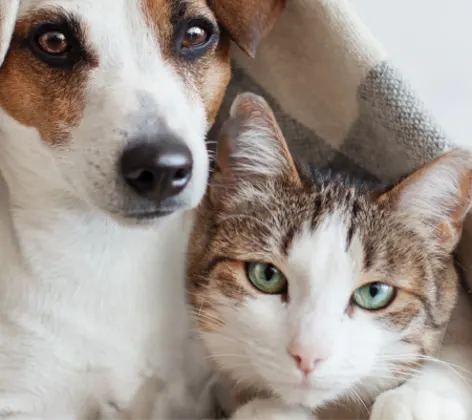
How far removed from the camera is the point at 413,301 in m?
1.09

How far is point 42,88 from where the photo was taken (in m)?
1.08

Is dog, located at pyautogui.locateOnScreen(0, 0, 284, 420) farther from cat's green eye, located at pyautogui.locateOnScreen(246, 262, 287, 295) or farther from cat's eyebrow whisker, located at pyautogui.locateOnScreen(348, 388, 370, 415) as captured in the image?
cat's eyebrow whisker, located at pyautogui.locateOnScreen(348, 388, 370, 415)

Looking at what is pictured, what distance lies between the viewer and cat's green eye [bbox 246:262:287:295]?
110 cm

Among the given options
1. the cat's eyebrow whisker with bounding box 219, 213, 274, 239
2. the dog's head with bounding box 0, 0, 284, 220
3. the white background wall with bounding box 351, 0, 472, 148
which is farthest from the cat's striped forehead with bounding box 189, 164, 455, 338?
the white background wall with bounding box 351, 0, 472, 148

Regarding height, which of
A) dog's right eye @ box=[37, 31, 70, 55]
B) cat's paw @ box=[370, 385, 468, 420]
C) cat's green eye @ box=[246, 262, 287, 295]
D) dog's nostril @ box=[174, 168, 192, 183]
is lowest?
cat's green eye @ box=[246, 262, 287, 295]

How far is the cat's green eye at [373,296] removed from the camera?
3.53ft

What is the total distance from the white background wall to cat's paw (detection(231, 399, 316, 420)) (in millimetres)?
752

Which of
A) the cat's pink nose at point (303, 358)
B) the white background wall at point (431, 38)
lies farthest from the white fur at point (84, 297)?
the white background wall at point (431, 38)

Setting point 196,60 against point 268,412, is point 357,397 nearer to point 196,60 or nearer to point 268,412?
point 268,412

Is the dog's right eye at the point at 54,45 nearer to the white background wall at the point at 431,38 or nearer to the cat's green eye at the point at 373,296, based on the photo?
the cat's green eye at the point at 373,296

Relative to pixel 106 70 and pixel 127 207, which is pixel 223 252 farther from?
pixel 106 70

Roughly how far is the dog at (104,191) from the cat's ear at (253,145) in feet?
0.17

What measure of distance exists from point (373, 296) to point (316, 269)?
0.31 feet

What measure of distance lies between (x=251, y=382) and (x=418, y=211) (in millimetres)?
355
